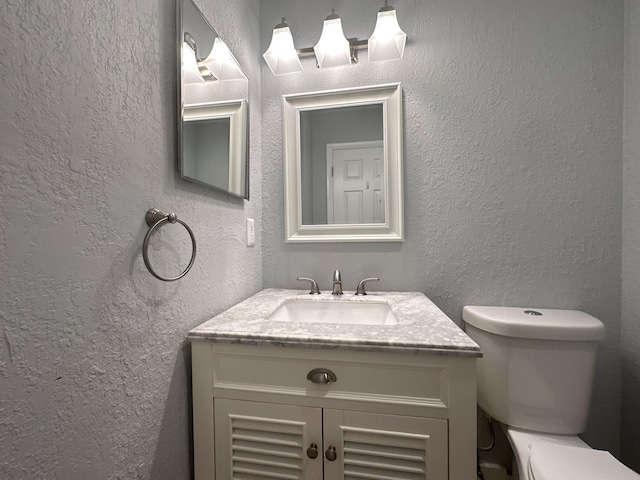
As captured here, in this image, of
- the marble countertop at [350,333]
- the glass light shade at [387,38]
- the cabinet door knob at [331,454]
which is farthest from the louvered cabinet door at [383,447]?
the glass light shade at [387,38]

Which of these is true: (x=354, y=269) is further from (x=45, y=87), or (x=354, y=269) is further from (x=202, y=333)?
(x=45, y=87)

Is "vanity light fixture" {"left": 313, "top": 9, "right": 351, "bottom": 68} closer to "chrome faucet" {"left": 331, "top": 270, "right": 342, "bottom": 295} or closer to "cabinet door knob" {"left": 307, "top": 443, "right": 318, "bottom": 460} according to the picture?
"chrome faucet" {"left": 331, "top": 270, "right": 342, "bottom": 295}

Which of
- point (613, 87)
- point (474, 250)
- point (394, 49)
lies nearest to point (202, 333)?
point (474, 250)

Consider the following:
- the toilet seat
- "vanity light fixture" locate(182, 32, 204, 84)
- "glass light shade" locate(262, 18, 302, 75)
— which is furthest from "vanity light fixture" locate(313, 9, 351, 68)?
the toilet seat

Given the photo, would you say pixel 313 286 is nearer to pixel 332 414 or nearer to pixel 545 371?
pixel 332 414

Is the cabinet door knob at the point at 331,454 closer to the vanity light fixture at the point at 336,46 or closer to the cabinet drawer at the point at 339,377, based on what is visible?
the cabinet drawer at the point at 339,377

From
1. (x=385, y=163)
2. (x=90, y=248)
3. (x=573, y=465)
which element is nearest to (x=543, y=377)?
(x=573, y=465)

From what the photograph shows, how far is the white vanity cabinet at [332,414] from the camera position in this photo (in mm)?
713

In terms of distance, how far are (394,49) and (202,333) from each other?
1328 mm

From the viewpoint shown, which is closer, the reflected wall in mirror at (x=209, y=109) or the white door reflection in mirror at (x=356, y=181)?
the reflected wall in mirror at (x=209, y=109)

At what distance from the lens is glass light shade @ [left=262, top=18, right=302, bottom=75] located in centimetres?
127

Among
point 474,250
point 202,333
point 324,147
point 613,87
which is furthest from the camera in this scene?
point 324,147

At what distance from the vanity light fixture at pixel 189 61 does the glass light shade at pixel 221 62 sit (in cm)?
6

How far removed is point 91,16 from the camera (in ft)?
1.83
